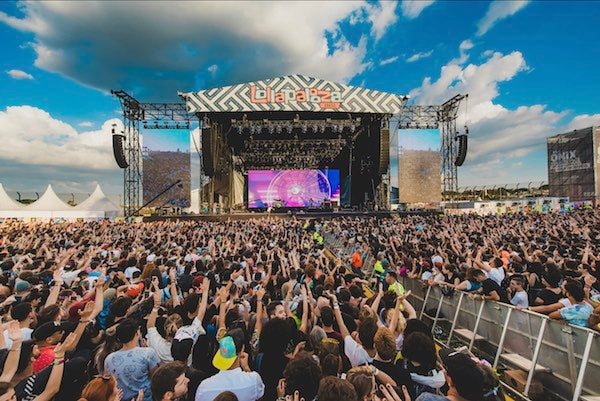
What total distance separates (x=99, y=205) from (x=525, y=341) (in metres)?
37.1

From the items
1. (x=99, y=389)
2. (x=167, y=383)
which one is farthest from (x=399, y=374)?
(x=99, y=389)

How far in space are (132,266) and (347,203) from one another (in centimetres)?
3281

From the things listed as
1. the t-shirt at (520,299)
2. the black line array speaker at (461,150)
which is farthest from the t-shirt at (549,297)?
the black line array speaker at (461,150)

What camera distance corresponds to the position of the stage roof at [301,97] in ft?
82.3

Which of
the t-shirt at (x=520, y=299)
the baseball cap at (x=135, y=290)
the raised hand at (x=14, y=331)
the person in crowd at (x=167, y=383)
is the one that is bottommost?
the t-shirt at (x=520, y=299)

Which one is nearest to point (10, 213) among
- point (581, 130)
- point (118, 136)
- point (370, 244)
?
point (118, 136)

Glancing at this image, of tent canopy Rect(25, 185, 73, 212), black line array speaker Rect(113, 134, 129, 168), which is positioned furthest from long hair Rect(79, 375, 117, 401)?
tent canopy Rect(25, 185, 73, 212)

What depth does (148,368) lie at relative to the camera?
105 inches

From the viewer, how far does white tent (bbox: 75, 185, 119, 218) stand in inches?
1234

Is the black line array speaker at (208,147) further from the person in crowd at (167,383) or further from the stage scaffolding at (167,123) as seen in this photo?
the person in crowd at (167,383)

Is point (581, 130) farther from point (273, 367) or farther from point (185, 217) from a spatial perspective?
point (273, 367)

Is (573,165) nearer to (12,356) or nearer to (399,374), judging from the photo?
(399,374)

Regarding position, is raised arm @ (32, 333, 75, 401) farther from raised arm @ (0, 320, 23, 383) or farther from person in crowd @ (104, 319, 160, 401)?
person in crowd @ (104, 319, 160, 401)

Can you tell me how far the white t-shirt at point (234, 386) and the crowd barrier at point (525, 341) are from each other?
10.7ft
